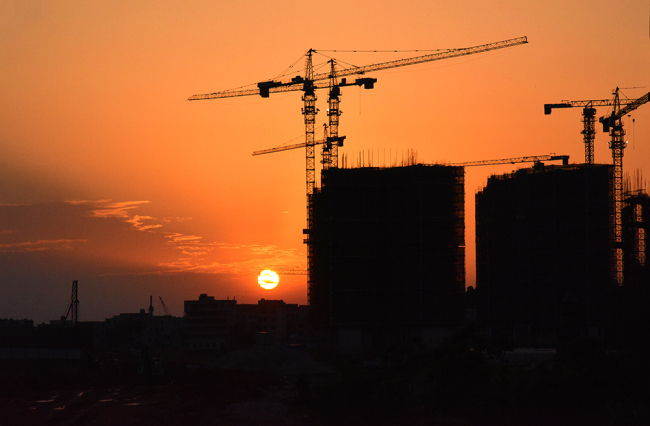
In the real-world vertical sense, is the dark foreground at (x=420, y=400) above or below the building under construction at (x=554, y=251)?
below

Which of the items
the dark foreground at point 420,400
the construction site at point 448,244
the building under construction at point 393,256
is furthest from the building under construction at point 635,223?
the dark foreground at point 420,400

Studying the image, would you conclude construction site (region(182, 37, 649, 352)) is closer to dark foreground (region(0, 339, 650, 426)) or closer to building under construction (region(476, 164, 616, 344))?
building under construction (region(476, 164, 616, 344))

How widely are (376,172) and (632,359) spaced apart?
82282mm

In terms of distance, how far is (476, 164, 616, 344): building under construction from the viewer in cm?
13825

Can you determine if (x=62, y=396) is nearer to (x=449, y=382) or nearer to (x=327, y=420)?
(x=327, y=420)

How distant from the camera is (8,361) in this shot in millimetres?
121750

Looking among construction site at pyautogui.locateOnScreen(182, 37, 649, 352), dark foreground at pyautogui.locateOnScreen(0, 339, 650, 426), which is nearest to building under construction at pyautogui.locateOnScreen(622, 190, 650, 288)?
construction site at pyautogui.locateOnScreen(182, 37, 649, 352)

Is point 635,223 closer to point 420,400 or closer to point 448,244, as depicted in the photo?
point 448,244

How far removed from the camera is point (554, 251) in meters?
141

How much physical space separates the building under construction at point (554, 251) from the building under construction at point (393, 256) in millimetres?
17787

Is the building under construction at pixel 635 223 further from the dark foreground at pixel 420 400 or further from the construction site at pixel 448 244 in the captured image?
the dark foreground at pixel 420 400

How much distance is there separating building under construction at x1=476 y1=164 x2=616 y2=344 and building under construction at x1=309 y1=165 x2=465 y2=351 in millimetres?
17787

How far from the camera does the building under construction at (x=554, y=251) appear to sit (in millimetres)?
138250

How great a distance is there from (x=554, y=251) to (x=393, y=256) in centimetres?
3475
